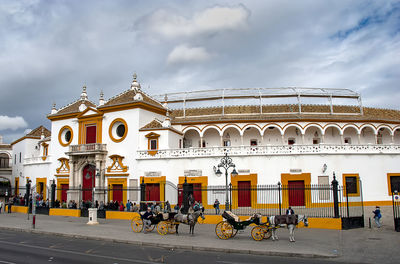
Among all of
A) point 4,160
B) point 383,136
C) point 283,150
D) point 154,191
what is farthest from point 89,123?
→ point 383,136

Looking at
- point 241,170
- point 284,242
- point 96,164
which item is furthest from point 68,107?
point 284,242

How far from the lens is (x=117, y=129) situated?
101 feet

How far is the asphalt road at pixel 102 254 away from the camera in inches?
401

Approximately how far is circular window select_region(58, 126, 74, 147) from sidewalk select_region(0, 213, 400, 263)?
15985mm

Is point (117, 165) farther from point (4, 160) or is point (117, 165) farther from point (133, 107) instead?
point (4, 160)

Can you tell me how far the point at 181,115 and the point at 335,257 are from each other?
2443 centimetres

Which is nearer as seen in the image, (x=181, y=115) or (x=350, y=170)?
(x=350, y=170)

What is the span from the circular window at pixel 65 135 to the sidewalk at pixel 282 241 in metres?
16.0

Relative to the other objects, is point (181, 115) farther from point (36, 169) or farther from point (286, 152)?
point (36, 169)

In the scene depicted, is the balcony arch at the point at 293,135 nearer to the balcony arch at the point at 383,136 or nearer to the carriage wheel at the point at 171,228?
the balcony arch at the point at 383,136

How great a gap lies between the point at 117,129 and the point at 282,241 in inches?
815

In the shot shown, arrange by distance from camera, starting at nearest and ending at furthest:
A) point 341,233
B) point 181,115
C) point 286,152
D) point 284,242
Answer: point 284,242, point 341,233, point 286,152, point 181,115

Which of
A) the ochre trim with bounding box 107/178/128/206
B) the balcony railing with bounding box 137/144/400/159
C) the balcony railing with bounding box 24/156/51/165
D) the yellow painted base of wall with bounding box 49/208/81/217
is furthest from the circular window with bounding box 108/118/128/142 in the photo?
the balcony railing with bounding box 24/156/51/165

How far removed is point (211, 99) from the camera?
32.7m
